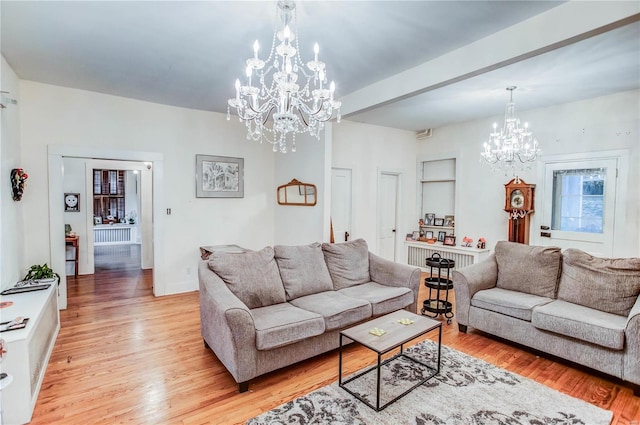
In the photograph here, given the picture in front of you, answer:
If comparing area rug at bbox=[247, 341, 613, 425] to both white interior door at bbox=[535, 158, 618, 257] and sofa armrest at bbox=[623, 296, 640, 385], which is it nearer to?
sofa armrest at bbox=[623, 296, 640, 385]

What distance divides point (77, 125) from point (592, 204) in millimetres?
6875

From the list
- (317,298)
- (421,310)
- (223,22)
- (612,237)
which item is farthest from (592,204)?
(223,22)

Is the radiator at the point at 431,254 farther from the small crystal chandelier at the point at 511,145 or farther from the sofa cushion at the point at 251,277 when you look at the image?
the sofa cushion at the point at 251,277

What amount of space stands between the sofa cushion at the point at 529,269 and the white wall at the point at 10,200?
16.3 ft

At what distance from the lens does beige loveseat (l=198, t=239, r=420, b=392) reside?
2.43 meters

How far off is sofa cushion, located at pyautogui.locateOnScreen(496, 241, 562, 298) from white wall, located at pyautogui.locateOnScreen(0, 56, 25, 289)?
497 cm

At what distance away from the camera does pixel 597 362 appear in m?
2.62

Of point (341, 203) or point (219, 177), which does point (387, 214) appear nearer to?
point (341, 203)

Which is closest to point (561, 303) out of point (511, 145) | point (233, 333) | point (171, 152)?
point (511, 145)

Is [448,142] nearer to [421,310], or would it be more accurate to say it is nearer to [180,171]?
[421,310]

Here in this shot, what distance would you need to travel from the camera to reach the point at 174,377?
8.68 ft

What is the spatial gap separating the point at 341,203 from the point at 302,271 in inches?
96.3

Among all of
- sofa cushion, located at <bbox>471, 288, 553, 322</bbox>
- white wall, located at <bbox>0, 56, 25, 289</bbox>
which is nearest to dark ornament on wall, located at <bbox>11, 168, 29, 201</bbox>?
white wall, located at <bbox>0, 56, 25, 289</bbox>

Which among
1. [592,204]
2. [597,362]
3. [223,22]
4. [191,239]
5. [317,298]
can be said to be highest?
[223,22]
